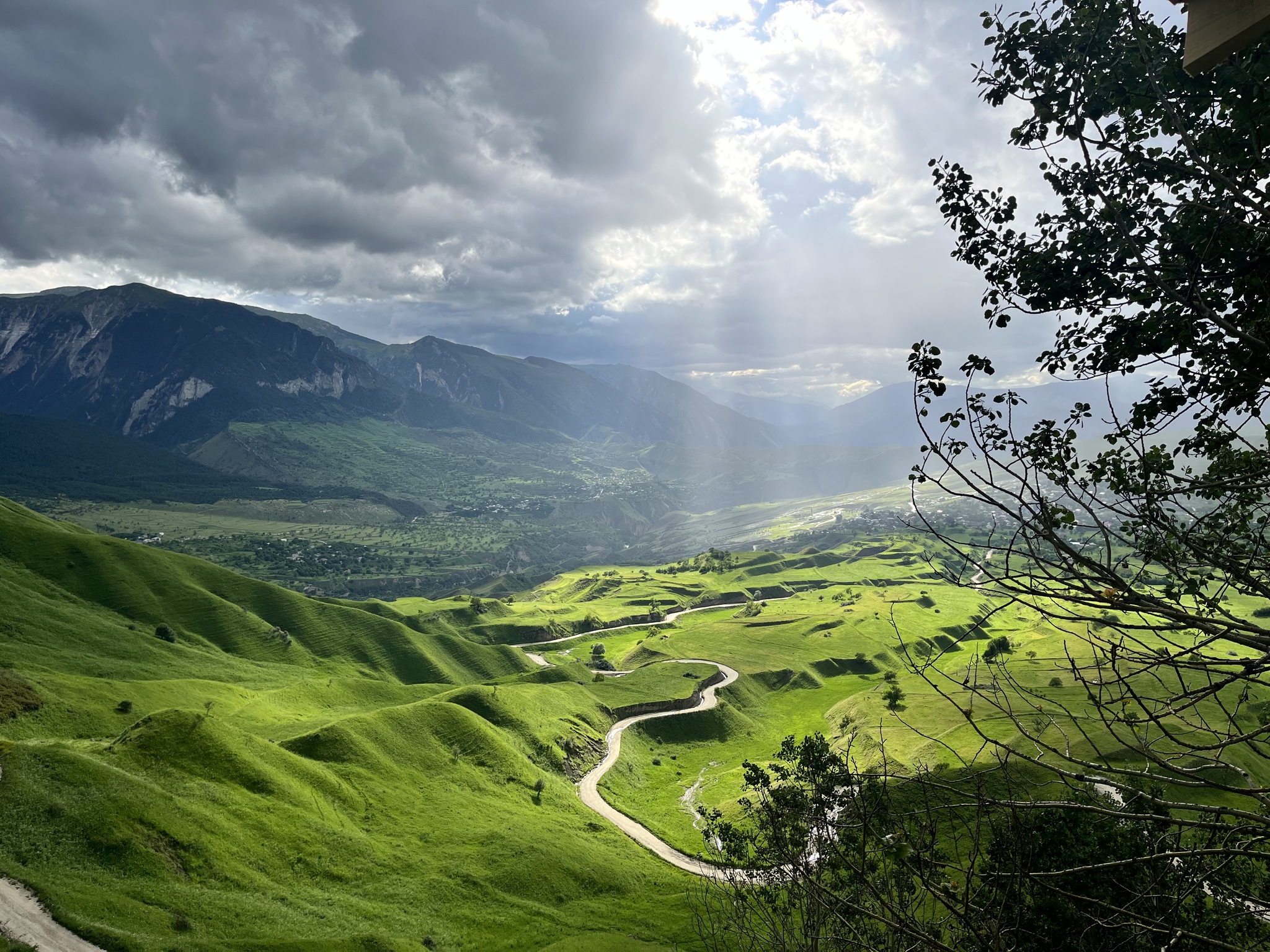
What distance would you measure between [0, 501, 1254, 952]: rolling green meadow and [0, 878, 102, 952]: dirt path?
1.85ft

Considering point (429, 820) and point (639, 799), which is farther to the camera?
point (639, 799)

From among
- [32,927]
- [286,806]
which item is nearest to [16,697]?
[286,806]

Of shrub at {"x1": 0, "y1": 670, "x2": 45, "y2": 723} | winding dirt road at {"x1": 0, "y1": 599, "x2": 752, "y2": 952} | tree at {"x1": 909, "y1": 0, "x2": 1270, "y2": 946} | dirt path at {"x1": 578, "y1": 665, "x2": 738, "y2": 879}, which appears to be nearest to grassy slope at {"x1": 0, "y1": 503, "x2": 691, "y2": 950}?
winding dirt road at {"x1": 0, "y1": 599, "x2": 752, "y2": 952}

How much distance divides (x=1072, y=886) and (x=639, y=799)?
53823mm

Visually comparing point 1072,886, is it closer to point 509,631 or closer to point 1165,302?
point 1165,302

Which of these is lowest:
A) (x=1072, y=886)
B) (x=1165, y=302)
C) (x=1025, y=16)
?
(x=1072, y=886)

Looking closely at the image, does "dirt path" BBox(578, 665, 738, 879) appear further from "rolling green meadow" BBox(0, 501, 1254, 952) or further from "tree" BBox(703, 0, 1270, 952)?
"tree" BBox(703, 0, 1270, 952)

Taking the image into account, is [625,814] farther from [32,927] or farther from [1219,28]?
[1219,28]

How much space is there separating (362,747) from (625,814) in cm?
2721

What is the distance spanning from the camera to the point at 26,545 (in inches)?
4624

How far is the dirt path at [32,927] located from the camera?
103ft

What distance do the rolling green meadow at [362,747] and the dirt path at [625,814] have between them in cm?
137

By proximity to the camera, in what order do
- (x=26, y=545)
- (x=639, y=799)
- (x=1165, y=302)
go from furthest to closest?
1. (x=26, y=545)
2. (x=639, y=799)
3. (x=1165, y=302)

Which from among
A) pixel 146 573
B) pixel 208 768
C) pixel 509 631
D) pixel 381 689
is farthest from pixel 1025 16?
pixel 509 631
